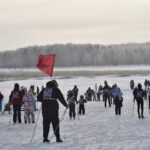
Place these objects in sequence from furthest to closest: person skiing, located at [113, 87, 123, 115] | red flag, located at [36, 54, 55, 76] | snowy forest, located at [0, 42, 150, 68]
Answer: snowy forest, located at [0, 42, 150, 68]
person skiing, located at [113, 87, 123, 115]
red flag, located at [36, 54, 55, 76]

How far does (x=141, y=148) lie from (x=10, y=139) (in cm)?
393

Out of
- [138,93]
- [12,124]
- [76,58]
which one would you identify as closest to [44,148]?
[12,124]

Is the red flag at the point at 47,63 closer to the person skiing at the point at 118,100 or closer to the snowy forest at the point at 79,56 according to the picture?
the person skiing at the point at 118,100

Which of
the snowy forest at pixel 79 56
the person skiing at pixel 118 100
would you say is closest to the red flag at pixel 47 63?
the person skiing at pixel 118 100

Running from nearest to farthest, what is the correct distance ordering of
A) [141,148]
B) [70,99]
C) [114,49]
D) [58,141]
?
[141,148], [58,141], [70,99], [114,49]

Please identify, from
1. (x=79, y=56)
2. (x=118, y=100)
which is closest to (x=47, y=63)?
(x=118, y=100)

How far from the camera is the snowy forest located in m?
176

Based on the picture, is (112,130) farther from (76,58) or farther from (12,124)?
(76,58)

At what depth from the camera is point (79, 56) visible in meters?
183

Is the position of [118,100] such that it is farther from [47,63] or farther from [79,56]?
[79,56]

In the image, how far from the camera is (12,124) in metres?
13.8

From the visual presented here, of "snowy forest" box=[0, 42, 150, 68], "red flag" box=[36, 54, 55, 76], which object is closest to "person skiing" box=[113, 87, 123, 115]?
"red flag" box=[36, 54, 55, 76]

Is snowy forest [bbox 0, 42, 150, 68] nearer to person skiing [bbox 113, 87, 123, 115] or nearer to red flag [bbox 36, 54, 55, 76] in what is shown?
person skiing [bbox 113, 87, 123, 115]

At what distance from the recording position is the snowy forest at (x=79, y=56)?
176 m
